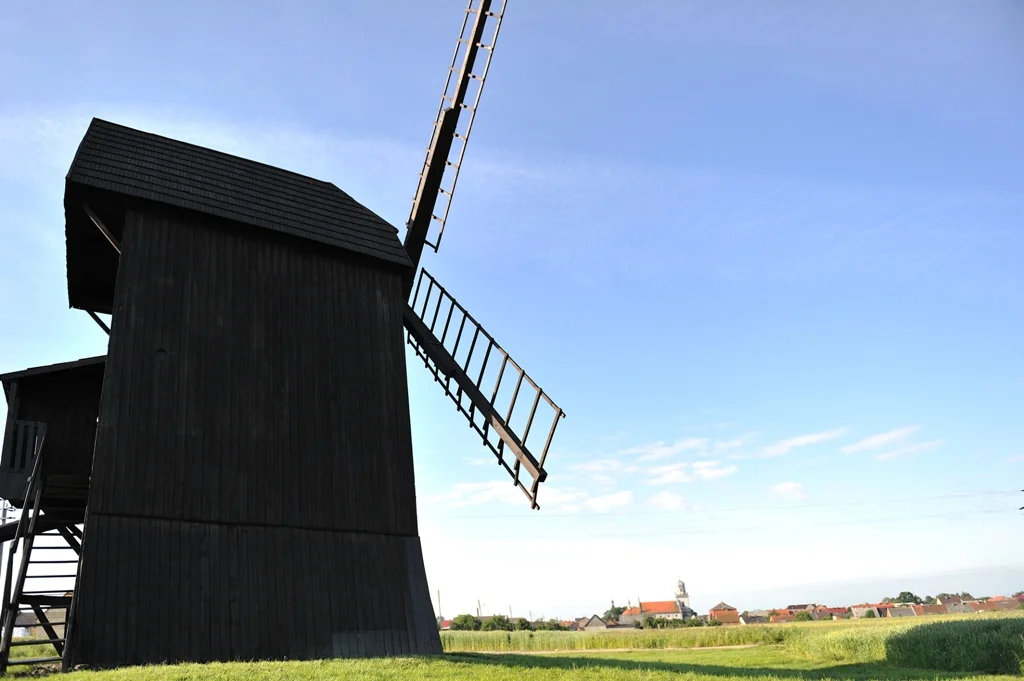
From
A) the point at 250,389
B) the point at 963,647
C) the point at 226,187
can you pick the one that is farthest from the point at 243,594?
the point at 963,647

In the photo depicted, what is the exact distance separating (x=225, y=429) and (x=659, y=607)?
107415 millimetres

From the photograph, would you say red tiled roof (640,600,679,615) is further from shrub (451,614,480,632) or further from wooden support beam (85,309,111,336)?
wooden support beam (85,309,111,336)

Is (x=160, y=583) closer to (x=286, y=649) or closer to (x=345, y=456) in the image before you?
(x=286, y=649)

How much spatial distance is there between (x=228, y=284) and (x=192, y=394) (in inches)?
79.1

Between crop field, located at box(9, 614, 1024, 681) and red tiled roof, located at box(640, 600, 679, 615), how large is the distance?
256 feet

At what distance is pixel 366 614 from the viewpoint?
10.7 metres

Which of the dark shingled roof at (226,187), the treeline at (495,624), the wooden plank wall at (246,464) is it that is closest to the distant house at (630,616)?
the treeline at (495,624)

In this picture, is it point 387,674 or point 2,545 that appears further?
point 2,545

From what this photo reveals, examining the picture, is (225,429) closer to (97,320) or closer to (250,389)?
(250,389)

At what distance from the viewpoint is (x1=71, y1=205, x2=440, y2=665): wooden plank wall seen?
30.7 ft

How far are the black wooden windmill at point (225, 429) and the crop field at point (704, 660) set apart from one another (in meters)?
1.18

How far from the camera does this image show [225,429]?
1073 cm

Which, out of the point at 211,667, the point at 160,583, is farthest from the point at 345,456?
the point at 211,667

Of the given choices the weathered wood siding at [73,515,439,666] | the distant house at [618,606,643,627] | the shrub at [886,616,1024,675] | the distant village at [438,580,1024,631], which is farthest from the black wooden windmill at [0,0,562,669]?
the distant house at [618,606,643,627]
